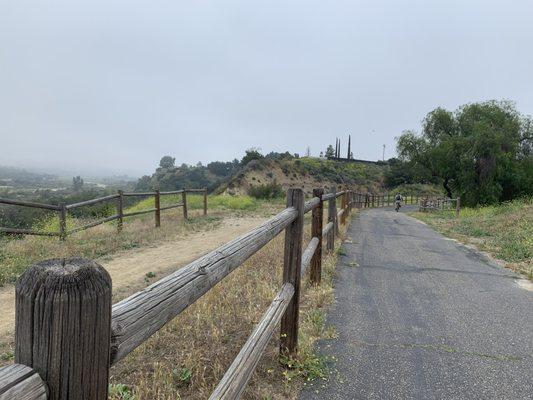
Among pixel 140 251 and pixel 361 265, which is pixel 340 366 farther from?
pixel 140 251

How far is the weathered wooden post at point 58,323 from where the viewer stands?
91cm

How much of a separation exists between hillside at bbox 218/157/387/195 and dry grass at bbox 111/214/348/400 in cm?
2920

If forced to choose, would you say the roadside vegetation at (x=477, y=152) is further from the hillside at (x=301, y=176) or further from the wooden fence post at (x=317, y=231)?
the wooden fence post at (x=317, y=231)

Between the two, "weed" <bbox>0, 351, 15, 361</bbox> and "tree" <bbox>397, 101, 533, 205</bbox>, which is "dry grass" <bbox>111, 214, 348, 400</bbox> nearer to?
"weed" <bbox>0, 351, 15, 361</bbox>

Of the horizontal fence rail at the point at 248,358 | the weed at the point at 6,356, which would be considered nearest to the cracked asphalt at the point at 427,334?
the horizontal fence rail at the point at 248,358

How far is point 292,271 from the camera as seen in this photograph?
346 cm

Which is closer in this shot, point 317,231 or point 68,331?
point 68,331

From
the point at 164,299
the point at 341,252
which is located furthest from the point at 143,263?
the point at 164,299

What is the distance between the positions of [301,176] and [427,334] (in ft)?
150

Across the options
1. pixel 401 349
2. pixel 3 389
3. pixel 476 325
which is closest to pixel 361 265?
pixel 476 325

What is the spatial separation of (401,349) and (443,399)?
0.82 m

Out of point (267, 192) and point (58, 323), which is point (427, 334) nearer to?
point (58, 323)

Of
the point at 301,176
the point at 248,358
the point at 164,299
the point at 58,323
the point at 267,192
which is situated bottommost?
the point at 267,192

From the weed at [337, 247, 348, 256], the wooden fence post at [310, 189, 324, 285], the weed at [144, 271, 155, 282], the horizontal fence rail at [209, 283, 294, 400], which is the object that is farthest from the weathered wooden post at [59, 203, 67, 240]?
the horizontal fence rail at [209, 283, 294, 400]
